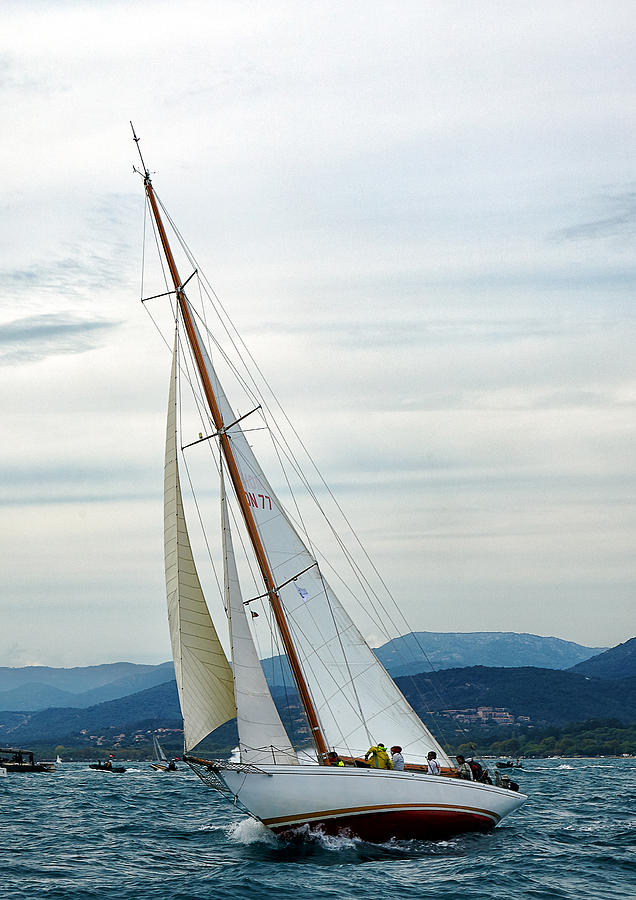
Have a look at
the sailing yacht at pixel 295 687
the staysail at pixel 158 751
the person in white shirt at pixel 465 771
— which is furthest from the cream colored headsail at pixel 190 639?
the staysail at pixel 158 751

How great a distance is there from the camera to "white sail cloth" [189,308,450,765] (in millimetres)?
25375

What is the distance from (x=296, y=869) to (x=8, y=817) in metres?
17.2

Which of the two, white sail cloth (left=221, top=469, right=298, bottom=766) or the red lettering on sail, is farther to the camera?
the red lettering on sail

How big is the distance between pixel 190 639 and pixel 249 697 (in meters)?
1.93

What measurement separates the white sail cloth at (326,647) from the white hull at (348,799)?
246 cm

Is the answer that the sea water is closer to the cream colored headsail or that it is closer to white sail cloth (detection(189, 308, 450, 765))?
white sail cloth (detection(189, 308, 450, 765))

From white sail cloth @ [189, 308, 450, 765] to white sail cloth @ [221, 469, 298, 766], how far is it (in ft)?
4.89

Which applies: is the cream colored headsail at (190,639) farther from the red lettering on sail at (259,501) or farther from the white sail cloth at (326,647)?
the white sail cloth at (326,647)

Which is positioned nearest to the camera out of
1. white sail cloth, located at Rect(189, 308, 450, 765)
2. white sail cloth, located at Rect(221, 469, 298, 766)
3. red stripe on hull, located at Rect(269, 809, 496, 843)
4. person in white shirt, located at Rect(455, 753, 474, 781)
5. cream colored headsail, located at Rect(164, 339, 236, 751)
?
red stripe on hull, located at Rect(269, 809, 496, 843)

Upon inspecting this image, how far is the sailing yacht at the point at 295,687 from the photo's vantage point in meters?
22.8

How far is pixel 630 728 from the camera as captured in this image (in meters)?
172

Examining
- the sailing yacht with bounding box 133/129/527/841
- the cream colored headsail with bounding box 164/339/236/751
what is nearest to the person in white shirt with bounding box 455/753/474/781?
the sailing yacht with bounding box 133/129/527/841

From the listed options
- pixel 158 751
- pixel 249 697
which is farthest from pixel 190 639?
pixel 158 751

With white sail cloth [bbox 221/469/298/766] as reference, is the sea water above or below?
below
